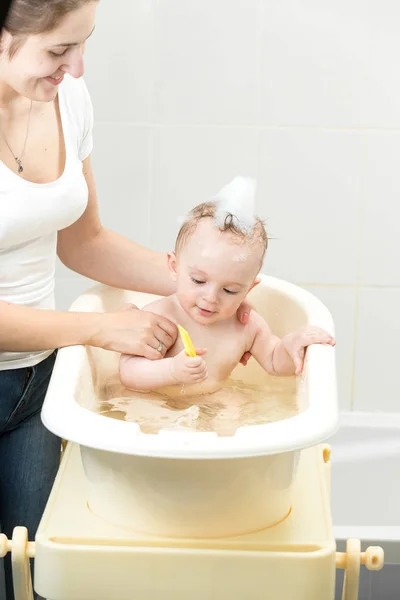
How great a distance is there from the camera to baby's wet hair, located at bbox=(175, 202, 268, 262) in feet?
4.42

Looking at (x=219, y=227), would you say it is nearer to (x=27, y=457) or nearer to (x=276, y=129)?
(x=27, y=457)

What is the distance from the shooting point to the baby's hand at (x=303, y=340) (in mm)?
1280

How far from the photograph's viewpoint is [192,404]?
1.36m

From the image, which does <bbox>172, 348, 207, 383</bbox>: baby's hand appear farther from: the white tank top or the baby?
the white tank top

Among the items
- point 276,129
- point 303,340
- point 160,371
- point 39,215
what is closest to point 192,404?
point 160,371

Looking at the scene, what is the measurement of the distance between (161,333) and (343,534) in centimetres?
62

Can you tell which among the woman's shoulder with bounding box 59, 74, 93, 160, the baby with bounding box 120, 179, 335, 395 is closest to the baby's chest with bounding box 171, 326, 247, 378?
the baby with bounding box 120, 179, 335, 395

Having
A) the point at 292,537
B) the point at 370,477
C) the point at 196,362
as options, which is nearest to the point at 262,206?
the point at 370,477

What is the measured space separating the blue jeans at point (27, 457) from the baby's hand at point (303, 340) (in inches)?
15.3

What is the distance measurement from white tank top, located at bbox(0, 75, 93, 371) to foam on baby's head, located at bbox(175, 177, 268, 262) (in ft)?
0.55

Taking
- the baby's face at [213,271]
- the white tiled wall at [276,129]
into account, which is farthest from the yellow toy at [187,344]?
the white tiled wall at [276,129]

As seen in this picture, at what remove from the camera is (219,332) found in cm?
146

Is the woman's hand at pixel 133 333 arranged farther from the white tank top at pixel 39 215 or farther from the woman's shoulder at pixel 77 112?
the woman's shoulder at pixel 77 112

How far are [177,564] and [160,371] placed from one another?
0.33m
